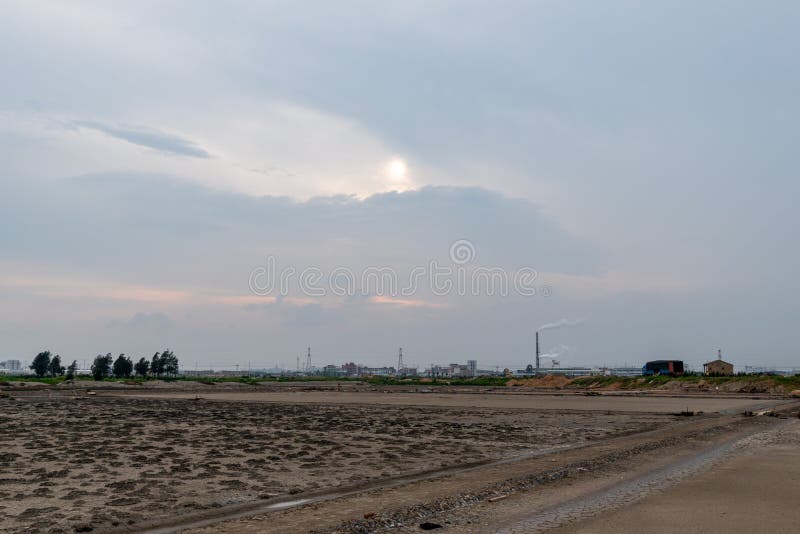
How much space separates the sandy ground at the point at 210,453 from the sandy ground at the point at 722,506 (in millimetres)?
8767

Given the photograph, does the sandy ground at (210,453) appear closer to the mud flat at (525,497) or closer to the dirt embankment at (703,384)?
the mud flat at (525,497)

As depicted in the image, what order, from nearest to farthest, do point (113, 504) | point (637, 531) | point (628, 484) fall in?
point (637, 531)
point (113, 504)
point (628, 484)

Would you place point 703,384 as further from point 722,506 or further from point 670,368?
point 722,506

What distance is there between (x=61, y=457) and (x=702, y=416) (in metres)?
47.5

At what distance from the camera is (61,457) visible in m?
24.6

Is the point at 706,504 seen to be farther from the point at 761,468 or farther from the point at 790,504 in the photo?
the point at 761,468

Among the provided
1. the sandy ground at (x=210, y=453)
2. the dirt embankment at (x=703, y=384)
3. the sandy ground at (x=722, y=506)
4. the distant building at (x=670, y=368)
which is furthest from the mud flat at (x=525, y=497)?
the distant building at (x=670, y=368)

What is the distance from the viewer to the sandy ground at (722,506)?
567 inches

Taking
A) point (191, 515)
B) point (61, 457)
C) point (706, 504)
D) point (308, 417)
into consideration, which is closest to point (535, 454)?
point (706, 504)

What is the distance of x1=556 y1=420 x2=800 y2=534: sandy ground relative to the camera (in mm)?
14406

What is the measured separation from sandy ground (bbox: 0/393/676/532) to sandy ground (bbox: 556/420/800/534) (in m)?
8.77

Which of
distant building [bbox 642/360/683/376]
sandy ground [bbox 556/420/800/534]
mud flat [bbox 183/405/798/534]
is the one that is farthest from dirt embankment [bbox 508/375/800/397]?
sandy ground [bbox 556/420/800/534]

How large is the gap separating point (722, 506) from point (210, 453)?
64.7ft

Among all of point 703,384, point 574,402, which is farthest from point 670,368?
point 574,402
